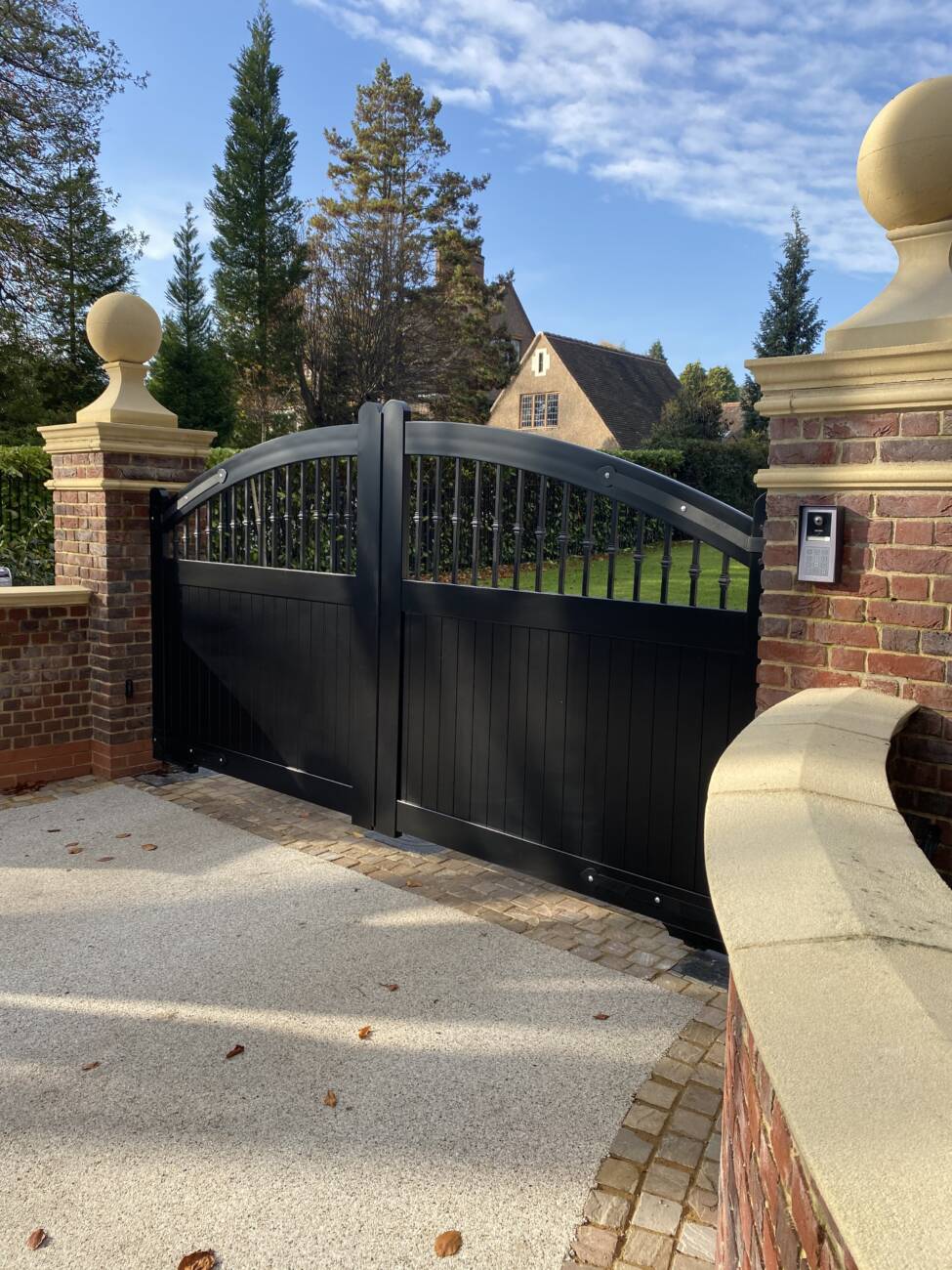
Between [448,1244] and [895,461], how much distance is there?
2.35 m

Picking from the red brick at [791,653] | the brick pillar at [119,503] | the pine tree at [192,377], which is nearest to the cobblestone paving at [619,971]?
the brick pillar at [119,503]

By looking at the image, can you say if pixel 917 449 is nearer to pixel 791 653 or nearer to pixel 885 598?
pixel 885 598

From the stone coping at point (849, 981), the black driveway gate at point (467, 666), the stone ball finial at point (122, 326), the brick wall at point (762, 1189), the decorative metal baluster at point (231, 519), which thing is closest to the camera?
the stone coping at point (849, 981)

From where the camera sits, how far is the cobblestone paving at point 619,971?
2.22 metres

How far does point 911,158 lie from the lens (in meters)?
2.68

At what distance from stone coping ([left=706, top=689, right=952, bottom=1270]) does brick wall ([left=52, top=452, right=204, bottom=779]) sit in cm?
485

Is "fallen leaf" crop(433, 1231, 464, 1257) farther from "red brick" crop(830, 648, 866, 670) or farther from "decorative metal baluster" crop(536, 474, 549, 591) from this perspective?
"decorative metal baluster" crop(536, 474, 549, 591)

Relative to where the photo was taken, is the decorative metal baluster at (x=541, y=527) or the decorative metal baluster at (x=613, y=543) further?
the decorative metal baluster at (x=541, y=527)

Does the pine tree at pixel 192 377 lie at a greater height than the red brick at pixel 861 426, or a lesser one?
greater

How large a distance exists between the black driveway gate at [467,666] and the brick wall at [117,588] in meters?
0.11

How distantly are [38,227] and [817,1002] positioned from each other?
80.6ft

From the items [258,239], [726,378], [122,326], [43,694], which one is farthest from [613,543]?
[726,378]

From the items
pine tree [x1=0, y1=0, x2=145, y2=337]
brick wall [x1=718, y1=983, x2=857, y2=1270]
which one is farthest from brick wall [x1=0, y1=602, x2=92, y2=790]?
pine tree [x1=0, y1=0, x2=145, y2=337]

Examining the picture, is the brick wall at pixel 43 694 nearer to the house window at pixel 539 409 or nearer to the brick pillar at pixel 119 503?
the brick pillar at pixel 119 503
